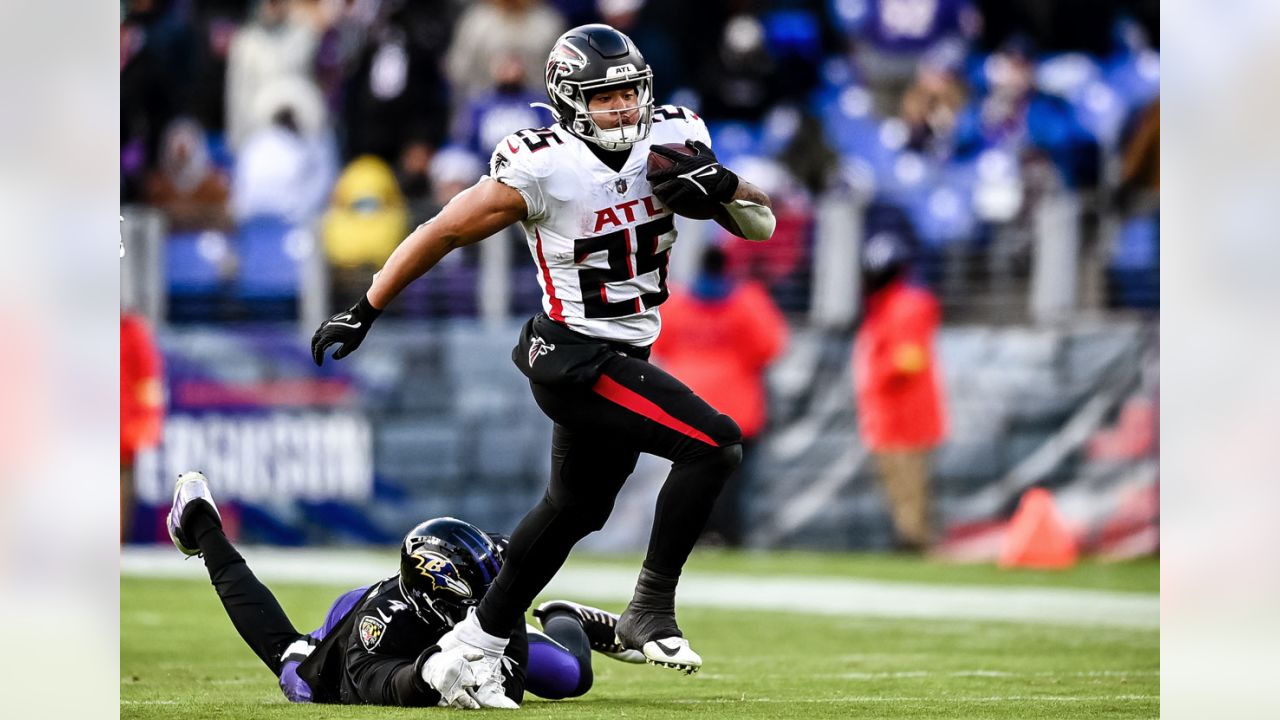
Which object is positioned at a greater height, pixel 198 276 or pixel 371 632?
pixel 198 276

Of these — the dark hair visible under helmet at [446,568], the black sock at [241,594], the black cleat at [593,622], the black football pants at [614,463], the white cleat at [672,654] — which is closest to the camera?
the white cleat at [672,654]

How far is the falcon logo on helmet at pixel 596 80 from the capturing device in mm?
5566

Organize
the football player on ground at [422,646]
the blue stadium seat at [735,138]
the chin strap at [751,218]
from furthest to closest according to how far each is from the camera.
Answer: the blue stadium seat at [735,138], the football player on ground at [422,646], the chin strap at [751,218]

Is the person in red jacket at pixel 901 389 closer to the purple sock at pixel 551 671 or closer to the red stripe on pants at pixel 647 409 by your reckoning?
the purple sock at pixel 551 671

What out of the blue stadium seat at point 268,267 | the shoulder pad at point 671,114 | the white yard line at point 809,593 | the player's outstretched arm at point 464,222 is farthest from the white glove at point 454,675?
the blue stadium seat at point 268,267

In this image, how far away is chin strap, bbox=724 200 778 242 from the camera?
220 inches

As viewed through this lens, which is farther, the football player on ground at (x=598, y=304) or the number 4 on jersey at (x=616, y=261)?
the number 4 on jersey at (x=616, y=261)

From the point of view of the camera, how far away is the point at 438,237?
550 centimetres

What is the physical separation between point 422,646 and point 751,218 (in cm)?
182

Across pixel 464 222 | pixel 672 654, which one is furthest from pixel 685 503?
pixel 464 222

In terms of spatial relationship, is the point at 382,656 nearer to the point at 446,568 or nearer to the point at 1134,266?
the point at 446,568
